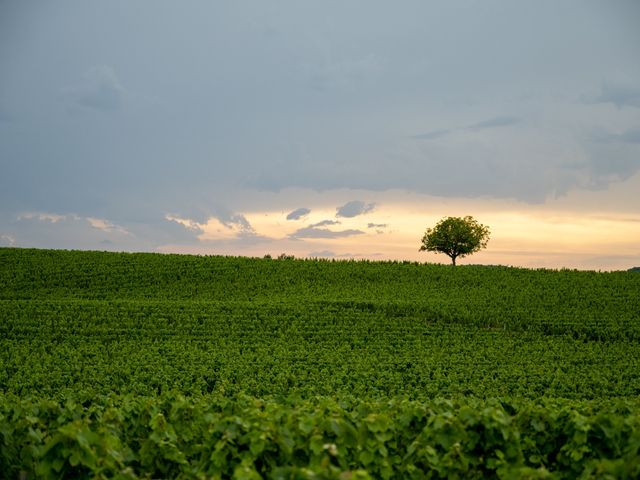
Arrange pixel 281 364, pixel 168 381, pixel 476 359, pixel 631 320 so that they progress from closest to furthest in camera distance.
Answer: pixel 168 381 → pixel 281 364 → pixel 476 359 → pixel 631 320

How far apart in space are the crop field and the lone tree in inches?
1247

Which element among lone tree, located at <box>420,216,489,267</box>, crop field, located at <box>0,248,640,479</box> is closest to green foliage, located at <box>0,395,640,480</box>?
crop field, located at <box>0,248,640,479</box>

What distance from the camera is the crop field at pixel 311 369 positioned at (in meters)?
7.36

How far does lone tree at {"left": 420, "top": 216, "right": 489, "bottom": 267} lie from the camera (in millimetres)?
82688

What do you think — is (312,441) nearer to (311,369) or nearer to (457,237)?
(311,369)

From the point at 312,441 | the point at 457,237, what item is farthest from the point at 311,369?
the point at 457,237

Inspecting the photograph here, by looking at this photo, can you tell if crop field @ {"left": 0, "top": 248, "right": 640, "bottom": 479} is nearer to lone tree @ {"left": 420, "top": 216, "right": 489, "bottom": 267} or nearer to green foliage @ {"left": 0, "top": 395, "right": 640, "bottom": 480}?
green foliage @ {"left": 0, "top": 395, "right": 640, "bottom": 480}

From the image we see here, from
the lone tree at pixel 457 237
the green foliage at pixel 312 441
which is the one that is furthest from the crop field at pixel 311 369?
the lone tree at pixel 457 237

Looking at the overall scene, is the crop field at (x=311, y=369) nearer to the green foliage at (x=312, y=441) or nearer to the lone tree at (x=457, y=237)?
the green foliage at (x=312, y=441)

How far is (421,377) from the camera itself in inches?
886

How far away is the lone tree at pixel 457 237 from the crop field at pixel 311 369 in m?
31.7

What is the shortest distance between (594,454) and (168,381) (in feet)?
53.6

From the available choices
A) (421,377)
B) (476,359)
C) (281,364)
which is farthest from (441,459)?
(476,359)

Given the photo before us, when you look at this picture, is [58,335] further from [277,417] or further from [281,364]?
[277,417]
